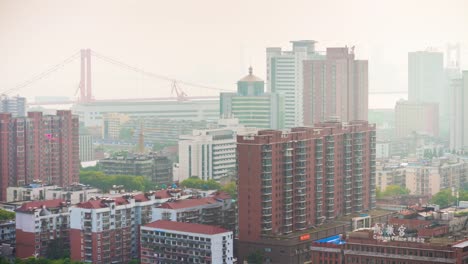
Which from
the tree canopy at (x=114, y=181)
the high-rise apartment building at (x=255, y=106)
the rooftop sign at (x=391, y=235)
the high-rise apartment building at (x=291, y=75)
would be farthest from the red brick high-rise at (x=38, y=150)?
the rooftop sign at (x=391, y=235)

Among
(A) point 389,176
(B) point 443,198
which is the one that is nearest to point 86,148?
(A) point 389,176

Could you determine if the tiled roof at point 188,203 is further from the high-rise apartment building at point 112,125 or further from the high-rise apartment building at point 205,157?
the high-rise apartment building at point 112,125

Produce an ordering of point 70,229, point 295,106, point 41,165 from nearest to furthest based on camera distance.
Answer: point 70,229
point 41,165
point 295,106

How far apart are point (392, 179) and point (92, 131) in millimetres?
14480

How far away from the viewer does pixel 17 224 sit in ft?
52.5

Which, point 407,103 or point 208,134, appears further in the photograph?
point 407,103

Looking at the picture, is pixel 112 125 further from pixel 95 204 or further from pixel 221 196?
pixel 95 204

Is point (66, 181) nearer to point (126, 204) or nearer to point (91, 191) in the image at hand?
point (91, 191)

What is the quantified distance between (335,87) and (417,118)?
7.03m

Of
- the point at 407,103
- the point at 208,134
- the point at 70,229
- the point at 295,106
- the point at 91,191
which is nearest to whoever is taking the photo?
the point at 70,229

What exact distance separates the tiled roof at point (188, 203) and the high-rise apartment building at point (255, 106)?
12.1 metres

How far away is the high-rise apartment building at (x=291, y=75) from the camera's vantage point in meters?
29.5

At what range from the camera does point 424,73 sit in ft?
126

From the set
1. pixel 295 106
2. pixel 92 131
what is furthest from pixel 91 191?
pixel 92 131
